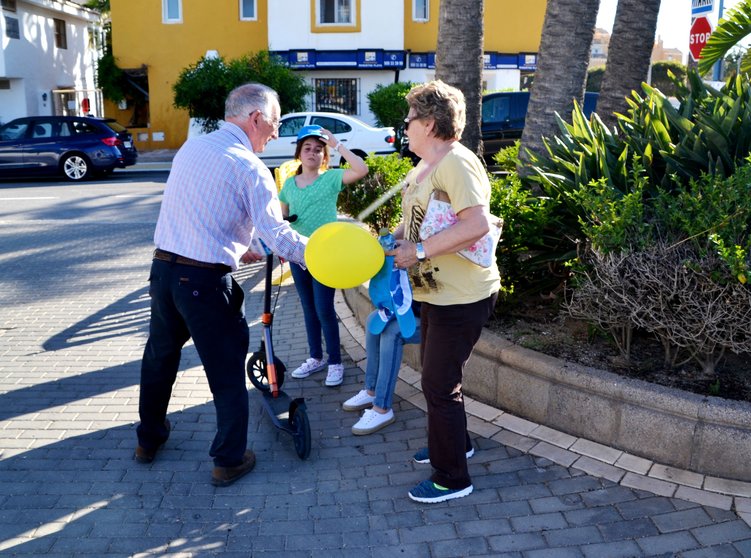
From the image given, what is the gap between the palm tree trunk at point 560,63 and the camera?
7125 mm

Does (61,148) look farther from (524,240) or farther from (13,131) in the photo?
(524,240)

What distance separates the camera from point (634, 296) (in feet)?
13.6

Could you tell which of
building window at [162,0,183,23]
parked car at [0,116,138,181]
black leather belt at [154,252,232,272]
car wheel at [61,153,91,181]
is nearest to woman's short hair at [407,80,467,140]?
black leather belt at [154,252,232,272]

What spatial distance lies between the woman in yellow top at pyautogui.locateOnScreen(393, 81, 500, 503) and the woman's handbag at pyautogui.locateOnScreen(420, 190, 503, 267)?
43 millimetres

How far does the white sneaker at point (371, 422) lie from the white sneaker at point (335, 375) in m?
0.68

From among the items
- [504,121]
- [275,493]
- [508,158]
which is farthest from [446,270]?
[504,121]

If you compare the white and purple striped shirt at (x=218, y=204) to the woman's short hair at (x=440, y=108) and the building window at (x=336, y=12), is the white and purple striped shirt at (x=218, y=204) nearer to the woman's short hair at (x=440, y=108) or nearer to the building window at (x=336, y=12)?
the woman's short hair at (x=440, y=108)

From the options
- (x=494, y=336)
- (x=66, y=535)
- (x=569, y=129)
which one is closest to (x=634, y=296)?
(x=494, y=336)

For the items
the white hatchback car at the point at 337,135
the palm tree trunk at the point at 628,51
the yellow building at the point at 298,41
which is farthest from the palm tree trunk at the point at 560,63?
the yellow building at the point at 298,41

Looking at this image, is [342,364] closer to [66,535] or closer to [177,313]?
[177,313]

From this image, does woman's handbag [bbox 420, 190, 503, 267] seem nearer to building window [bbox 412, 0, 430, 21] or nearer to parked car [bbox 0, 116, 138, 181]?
parked car [bbox 0, 116, 138, 181]

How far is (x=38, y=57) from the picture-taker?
1192 inches

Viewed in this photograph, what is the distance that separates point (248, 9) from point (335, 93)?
14.9 feet

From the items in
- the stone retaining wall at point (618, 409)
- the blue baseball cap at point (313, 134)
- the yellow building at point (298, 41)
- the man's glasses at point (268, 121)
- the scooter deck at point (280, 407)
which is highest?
the yellow building at point (298, 41)
